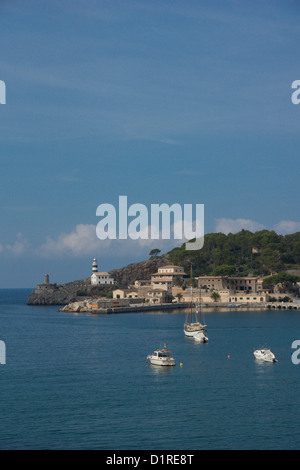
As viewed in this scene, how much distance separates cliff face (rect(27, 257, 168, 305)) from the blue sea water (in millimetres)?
85651

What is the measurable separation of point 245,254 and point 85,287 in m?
46.9

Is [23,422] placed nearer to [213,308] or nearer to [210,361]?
[210,361]

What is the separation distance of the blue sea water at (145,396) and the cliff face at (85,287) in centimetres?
8565

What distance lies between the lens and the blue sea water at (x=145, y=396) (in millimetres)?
31156

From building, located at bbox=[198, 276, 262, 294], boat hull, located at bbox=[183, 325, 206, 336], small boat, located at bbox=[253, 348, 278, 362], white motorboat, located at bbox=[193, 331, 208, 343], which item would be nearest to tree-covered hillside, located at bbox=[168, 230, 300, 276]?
building, located at bbox=[198, 276, 262, 294]

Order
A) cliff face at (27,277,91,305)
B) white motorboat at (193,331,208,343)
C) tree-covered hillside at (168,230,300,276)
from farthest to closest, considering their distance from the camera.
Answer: tree-covered hillside at (168,230,300,276)
cliff face at (27,277,91,305)
white motorboat at (193,331,208,343)

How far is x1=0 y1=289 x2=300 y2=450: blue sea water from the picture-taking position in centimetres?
3116

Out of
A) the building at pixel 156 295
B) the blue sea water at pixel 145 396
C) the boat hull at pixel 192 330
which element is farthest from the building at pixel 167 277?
the blue sea water at pixel 145 396

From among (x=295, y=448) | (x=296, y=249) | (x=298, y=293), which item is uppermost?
(x=296, y=249)

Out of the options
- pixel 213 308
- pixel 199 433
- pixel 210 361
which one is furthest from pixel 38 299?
pixel 199 433

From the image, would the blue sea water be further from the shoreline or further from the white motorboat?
the shoreline

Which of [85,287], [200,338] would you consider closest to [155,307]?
[85,287]

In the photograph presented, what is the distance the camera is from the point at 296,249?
535 feet
